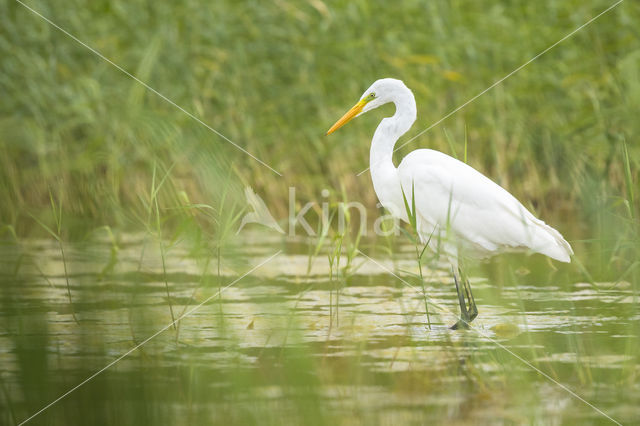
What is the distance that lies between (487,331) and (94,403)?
2039mm

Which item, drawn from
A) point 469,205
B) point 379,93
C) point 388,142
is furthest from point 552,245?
point 379,93

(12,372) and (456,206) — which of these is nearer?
(12,372)

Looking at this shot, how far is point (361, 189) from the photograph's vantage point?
8359mm

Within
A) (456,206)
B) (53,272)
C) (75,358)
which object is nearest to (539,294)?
(456,206)

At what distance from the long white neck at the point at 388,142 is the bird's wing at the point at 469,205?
0.15 metres

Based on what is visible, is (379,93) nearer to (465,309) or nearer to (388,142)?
(388,142)

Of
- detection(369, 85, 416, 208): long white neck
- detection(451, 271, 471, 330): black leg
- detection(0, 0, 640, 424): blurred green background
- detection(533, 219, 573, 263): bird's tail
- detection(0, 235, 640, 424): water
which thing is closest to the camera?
A: detection(0, 235, 640, 424): water

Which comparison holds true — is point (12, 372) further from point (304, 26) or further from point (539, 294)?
point (304, 26)

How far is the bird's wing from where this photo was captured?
491 centimetres

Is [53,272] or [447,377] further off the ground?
[53,272]

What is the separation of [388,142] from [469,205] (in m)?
0.59

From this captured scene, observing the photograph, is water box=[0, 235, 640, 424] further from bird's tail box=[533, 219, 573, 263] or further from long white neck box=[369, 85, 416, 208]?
long white neck box=[369, 85, 416, 208]

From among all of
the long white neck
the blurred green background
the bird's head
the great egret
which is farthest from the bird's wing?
the blurred green background

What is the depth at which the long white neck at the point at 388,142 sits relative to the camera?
517 cm
